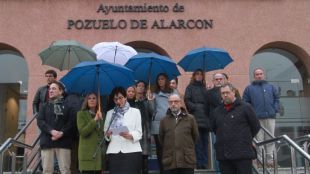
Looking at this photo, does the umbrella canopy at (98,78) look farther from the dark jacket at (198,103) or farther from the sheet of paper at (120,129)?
the dark jacket at (198,103)

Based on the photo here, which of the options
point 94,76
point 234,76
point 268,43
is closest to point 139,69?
point 94,76

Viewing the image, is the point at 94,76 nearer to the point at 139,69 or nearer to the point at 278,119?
the point at 139,69

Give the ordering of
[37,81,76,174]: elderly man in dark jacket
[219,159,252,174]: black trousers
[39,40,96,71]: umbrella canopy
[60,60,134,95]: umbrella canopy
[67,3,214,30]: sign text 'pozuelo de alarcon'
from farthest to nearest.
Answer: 1. [67,3,214,30]: sign text 'pozuelo de alarcon'
2. [39,40,96,71]: umbrella canopy
3. [37,81,76,174]: elderly man in dark jacket
4. [60,60,134,95]: umbrella canopy
5. [219,159,252,174]: black trousers

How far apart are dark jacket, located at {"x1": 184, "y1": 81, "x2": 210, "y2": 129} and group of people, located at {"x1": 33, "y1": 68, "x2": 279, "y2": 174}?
2.04ft

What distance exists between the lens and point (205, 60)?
9.05 metres

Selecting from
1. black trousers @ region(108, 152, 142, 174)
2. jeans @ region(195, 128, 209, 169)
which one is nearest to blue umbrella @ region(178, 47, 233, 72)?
jeans @ region(195, 128, 209, 169)

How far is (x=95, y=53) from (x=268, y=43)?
6.56m

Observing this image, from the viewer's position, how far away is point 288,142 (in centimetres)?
662

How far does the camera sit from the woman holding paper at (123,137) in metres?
A: 6.35

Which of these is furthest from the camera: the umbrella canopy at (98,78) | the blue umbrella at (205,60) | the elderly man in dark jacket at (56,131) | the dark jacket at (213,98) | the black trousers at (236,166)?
the blue umbrella at (205,60)

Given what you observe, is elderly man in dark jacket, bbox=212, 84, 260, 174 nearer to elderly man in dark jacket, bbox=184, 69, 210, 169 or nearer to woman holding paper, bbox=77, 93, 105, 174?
elderly man in dark jacket, bbox=184, 69, 210, 169

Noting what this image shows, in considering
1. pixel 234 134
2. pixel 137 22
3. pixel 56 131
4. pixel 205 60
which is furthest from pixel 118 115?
pixel 137 22

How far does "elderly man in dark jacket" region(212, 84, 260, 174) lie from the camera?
6.22m

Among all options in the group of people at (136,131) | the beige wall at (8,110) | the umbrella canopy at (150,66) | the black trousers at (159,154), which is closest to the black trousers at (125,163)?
the group of people at (136,131)
